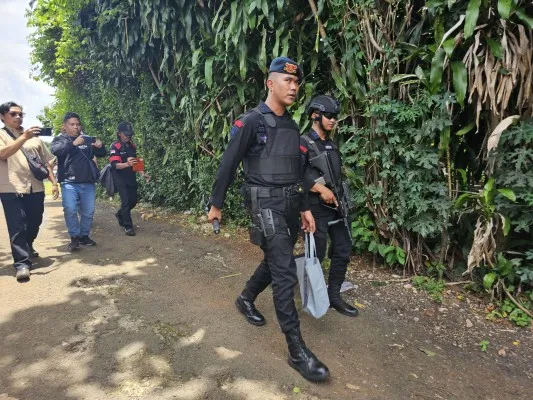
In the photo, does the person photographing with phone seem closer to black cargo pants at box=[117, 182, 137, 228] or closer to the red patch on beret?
black cargo pants at box=[117, 182, 137, 228]

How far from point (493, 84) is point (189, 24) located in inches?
168

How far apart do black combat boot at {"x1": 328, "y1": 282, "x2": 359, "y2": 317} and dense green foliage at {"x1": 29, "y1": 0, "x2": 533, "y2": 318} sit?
87 centimetres

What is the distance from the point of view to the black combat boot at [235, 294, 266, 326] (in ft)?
10.0

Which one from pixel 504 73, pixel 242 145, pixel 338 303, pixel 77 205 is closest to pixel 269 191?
pixel 242 145

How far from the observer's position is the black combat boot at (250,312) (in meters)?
3.05

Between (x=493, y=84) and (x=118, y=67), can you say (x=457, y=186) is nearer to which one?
(x=493, y=84)

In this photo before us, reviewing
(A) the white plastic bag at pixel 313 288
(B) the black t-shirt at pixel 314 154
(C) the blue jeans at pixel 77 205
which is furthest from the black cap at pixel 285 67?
(C) the blue jeans at pixel 77 205

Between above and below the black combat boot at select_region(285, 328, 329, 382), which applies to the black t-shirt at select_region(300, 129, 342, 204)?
above

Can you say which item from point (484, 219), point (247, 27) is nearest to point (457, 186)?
point (484, 219)

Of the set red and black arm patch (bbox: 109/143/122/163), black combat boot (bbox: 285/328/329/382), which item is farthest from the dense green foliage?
black combat boot (bbox: 285/328/329/382)

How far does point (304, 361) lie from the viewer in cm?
241

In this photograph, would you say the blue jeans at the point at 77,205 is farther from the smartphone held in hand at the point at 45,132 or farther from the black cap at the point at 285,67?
the black cap at the point at 285,67

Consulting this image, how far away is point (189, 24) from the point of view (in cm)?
540

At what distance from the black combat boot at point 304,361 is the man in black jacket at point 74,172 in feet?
11.8
